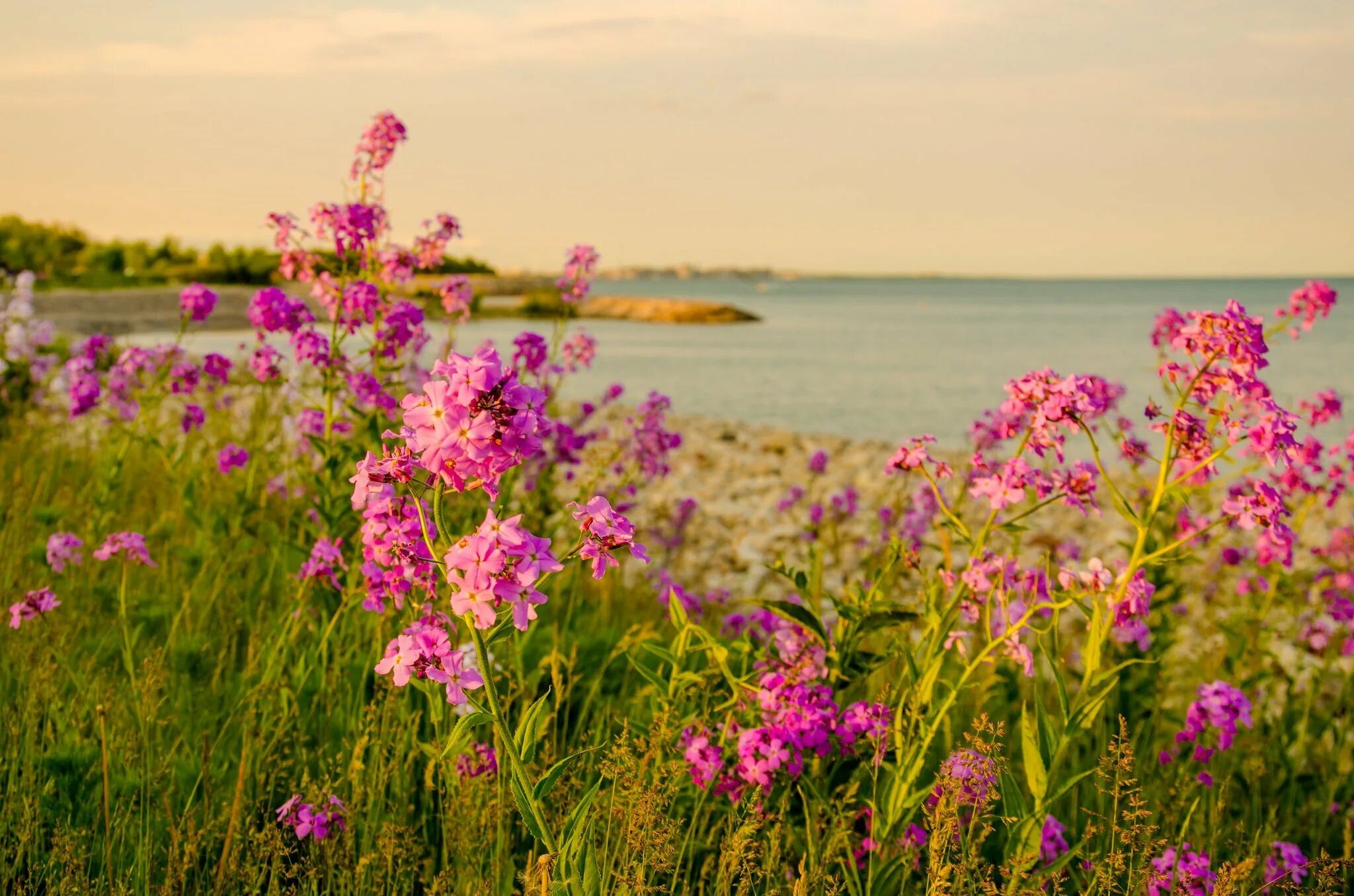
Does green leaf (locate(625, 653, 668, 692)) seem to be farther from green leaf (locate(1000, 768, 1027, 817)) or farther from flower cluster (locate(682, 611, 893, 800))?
green leaf (locate(1000, 768, 1027, 817))

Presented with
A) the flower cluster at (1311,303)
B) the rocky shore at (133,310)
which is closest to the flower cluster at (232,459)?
the flower cluster at (1311,303)

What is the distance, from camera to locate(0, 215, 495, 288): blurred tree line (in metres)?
34.4

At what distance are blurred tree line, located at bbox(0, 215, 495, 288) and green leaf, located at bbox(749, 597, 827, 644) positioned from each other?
3351cm

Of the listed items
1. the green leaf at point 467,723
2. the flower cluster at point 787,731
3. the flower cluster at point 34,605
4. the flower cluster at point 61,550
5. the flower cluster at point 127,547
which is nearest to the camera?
the green leaf at point 467,723

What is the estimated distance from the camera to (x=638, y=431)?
13.7 feet

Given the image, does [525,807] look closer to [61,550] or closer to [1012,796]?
[1012,796]

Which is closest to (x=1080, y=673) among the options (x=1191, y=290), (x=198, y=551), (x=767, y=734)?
(x=767, y=734)

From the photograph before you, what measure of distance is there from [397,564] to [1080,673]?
10.3ft

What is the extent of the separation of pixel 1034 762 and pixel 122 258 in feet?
138

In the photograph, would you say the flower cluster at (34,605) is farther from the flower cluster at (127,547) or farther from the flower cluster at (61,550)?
the flower cluster at (61,550)

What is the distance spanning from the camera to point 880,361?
25.8 metres

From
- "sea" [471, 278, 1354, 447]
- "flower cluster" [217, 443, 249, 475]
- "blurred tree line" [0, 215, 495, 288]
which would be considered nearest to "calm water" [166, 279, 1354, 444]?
"sea" [471, 278, 1354, 447]

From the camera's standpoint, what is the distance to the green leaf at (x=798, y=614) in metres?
2.29

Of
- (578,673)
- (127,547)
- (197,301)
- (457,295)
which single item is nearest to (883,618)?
(578,673)
